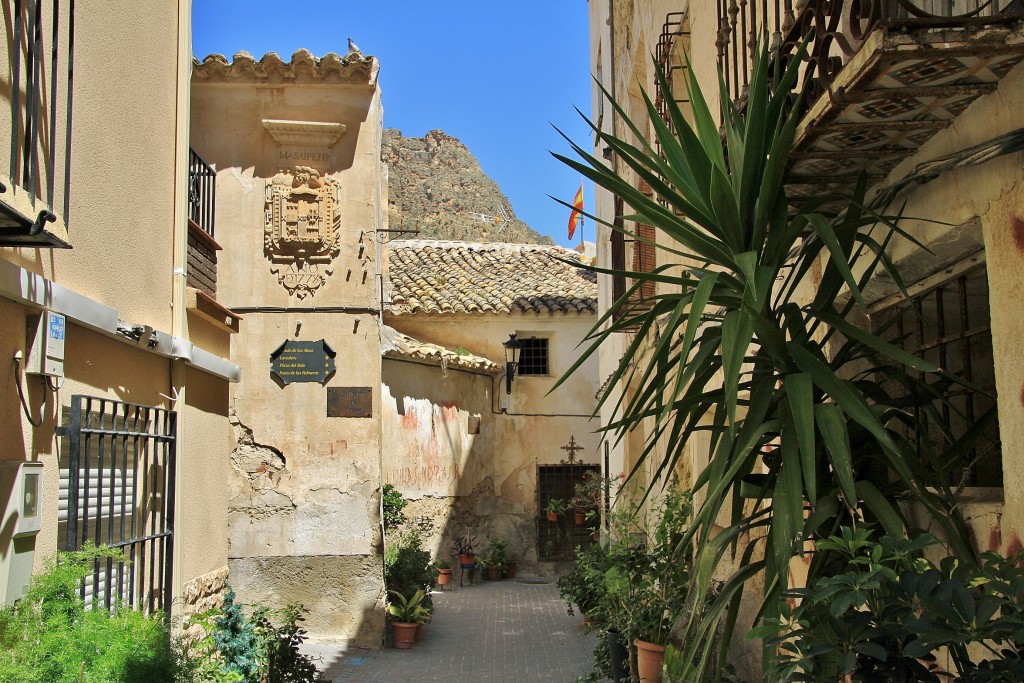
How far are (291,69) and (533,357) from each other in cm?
899

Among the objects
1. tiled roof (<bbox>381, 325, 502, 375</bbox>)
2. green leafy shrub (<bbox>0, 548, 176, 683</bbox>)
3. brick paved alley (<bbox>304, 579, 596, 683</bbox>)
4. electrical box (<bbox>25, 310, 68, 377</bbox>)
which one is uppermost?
tiled roof (<bbox>381, 325, 502, 375</bbox>)

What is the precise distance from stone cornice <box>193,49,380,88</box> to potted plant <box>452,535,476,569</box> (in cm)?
832

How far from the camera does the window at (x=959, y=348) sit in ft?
11.5

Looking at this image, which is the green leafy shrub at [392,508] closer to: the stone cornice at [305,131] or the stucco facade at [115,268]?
the stone cornice at [305,131]

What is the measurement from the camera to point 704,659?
3000 mm

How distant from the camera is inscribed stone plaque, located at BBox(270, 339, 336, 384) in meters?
11.2

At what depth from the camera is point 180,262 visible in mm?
6707

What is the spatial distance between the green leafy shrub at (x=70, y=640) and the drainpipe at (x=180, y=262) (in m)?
1.97

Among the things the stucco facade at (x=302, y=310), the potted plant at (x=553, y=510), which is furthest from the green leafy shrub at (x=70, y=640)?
the potted plant at (x=553, y=510)

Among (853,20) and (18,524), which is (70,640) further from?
(853,20)

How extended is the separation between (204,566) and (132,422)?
69.8 inches

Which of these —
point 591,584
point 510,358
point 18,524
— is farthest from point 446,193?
point 18,524

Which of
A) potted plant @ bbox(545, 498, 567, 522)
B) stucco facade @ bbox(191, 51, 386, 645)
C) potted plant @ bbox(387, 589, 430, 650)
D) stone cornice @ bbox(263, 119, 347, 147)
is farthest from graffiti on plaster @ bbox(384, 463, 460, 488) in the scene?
stone cornice @ bbox(263, 119, 347, 147)

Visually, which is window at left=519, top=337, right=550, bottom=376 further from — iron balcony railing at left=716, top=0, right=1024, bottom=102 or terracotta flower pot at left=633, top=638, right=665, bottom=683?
iron balcony railing at left=716, top=0, right=1024, bottom=102
